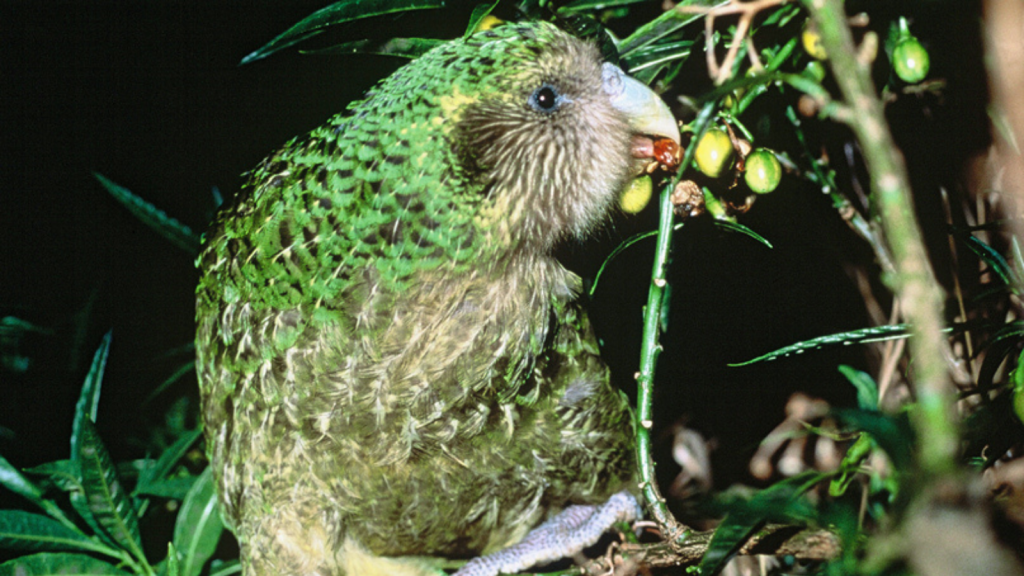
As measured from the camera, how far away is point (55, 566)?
154 centimetres

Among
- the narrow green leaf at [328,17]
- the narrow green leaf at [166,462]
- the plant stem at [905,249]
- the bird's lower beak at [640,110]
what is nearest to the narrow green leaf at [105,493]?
the narrow green leaf at [166,462]

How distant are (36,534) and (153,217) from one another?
0.84 meters

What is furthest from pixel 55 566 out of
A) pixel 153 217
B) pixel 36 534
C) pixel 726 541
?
pixel 726 541

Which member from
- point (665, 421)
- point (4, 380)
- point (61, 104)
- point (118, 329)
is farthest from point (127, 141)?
point (665, 421)

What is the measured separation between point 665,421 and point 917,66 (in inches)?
42.8

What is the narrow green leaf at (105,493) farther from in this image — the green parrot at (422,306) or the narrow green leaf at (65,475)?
the green parrot at (422,306)

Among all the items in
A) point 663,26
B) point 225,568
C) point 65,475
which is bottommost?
point 225,568

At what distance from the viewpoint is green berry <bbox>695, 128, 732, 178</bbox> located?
1112 mm

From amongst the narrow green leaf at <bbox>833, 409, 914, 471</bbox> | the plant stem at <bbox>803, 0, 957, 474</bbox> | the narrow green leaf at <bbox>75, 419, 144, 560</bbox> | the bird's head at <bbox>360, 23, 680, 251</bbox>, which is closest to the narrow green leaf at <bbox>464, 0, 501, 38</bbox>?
the bird's head at <bbox>360, 23, 680, 251</bbox>

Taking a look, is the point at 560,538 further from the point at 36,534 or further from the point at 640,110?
the point at 36,534

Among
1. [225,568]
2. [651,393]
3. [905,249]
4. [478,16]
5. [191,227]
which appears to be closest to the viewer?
[905,249]

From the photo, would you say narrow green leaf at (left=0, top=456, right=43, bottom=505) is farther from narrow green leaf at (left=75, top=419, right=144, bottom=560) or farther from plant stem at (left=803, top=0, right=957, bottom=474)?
plant stem at (left=803, top=0, right=957, bottom=474)

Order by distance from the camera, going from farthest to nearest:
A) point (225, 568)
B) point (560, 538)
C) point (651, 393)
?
point (225, 568) < point (560, 538) < point (651, 393)

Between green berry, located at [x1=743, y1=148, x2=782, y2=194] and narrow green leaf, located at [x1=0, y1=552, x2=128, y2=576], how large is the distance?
1.75m
